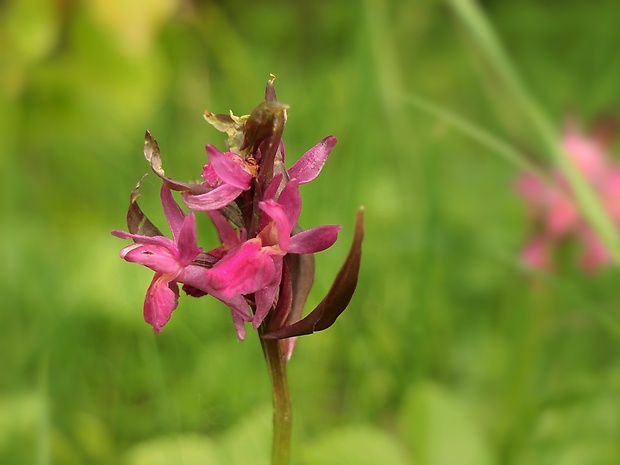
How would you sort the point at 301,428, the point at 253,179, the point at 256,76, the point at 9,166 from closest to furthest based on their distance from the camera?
the point at 253,179 < the point at 301,428 < the point at 9,166 < the point at 256,76

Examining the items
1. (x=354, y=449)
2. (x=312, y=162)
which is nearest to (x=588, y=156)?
(x=354, y=449)

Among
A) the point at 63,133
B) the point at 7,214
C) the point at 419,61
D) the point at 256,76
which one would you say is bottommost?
the point at 7,214

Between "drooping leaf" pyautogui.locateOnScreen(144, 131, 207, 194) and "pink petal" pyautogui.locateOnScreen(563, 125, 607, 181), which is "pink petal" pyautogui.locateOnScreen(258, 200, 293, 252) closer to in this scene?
"drooping leaf" pyautogui.locateOnScreen(144, 131, 207, 194)

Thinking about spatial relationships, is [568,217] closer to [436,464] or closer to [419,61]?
[436,464]

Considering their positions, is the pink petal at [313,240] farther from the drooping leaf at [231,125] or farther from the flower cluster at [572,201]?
the flower cluster at [572,201]

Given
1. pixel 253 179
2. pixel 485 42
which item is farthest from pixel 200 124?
pixel 253 179

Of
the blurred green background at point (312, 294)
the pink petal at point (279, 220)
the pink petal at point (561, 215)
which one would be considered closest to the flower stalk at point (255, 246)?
the pink petal at point (279, 220)
